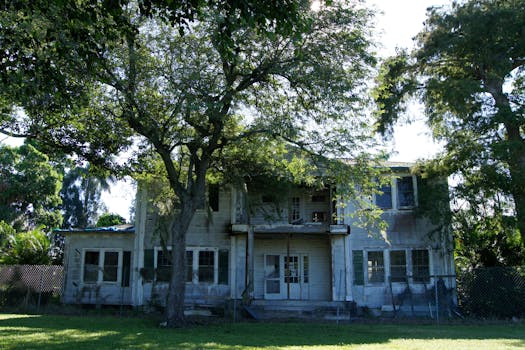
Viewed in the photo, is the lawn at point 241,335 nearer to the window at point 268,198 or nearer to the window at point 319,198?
the window at point 268,198

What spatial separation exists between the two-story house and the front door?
5 centimetres

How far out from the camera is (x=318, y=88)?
1616 cm

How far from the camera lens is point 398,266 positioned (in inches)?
871

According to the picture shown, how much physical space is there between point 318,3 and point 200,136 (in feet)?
18.7

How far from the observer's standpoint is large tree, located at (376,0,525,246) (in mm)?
19656

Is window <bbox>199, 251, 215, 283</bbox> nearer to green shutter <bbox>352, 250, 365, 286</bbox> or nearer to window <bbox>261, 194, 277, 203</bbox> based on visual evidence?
window <bbox>261, 194, 277, 203</bbox>

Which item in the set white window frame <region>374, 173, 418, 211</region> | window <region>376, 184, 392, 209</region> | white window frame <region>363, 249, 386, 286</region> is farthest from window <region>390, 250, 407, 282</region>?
window <region>376, 184, 392, 209</region>

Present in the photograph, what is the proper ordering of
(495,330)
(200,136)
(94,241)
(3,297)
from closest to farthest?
(495,330) → (200,136) → (3,297) → (94,241)

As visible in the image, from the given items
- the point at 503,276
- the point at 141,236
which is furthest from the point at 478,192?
the point at 141,236

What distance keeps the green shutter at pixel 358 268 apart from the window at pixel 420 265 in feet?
7.20

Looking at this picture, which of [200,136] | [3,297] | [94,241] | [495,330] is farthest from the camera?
[94,241]

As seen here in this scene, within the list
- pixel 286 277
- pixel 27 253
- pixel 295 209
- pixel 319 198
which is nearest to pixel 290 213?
pixel 295 209

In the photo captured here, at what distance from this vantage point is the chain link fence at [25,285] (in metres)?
21.9

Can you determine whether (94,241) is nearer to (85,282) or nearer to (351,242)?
(85,282)
